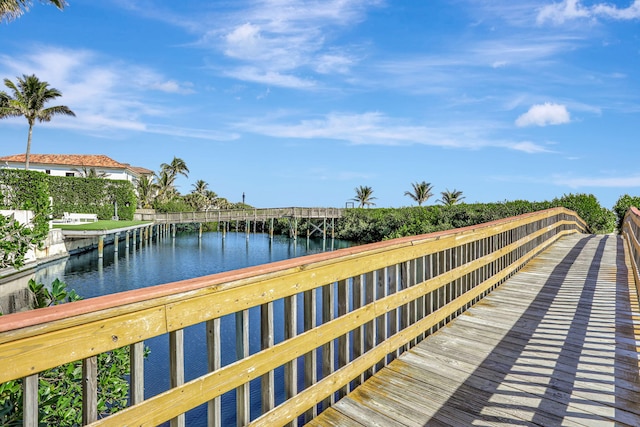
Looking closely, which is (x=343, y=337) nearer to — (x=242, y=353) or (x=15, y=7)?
(x=242, y=353)

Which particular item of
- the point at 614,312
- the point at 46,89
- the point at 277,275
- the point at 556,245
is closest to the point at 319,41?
the point at 556,245

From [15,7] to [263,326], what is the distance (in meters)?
25.4

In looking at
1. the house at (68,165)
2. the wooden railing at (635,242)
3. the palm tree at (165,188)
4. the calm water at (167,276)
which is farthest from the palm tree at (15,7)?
the palm tree at (165,188)

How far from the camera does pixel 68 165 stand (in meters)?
50.9

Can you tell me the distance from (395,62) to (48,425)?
2089 centimetres

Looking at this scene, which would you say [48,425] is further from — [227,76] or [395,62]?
[227,76]

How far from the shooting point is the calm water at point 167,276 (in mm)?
8586

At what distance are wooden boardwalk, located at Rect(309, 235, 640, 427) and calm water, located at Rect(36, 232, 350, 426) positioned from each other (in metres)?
5.50

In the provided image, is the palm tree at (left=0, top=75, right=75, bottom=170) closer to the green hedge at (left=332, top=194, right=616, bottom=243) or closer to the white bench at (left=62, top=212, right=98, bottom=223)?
the white bench at (left=62, top=212, right=98, bottom=223)

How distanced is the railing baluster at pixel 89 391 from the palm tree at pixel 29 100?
40.0 meters

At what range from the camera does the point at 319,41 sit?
17656 mm

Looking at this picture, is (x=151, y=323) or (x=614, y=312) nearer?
(x=151, y=323)

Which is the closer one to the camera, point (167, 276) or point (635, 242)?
point (635, 242)

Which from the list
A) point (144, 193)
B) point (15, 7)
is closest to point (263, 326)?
point (15, 7)
